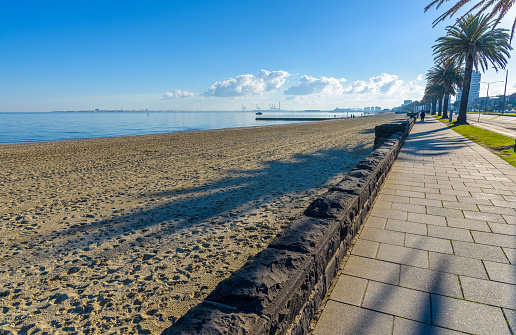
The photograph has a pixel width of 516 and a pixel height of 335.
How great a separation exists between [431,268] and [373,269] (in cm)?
58

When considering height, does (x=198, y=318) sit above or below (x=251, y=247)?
above

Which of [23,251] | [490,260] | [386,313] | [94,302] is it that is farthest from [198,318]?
[23,251]

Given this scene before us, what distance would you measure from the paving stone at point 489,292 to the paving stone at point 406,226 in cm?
104

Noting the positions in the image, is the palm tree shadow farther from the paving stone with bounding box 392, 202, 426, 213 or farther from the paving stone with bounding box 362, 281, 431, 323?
the paving stone with bounding box 362, 281, 431, 323

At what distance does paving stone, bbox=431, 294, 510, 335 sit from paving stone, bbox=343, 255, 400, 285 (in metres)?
0.40

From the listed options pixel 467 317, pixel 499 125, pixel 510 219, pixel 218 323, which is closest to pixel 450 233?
pixel 510 219

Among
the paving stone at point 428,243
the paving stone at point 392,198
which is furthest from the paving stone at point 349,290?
the paving stone at point 392,198

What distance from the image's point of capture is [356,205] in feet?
11.3

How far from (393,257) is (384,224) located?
3.11 feet

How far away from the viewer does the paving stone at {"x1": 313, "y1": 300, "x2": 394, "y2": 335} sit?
6.53 ft

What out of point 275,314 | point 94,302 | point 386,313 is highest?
point 275,314

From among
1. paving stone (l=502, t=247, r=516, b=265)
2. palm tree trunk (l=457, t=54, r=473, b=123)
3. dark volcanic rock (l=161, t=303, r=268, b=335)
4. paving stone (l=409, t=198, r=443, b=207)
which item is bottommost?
paving stone (l=502, t=247, r=516, b=265)

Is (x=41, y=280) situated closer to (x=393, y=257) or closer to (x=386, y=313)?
(x=386, y=313)

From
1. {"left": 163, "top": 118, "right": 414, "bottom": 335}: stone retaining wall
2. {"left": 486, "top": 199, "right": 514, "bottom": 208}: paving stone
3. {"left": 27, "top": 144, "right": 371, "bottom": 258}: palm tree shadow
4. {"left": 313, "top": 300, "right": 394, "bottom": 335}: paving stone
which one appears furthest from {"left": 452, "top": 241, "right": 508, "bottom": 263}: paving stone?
{"left": 27, "top": 144, "right": 371, "bottom": 258}: palm tree shadow
